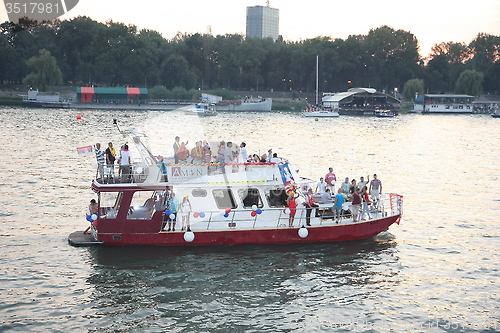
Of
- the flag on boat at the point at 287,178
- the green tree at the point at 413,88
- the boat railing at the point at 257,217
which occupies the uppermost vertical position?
the green tree at the point at 413,88

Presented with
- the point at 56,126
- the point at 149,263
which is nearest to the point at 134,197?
the point at 149,263

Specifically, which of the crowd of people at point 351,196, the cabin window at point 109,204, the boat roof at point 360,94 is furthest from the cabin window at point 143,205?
the boat roof at point 360,94

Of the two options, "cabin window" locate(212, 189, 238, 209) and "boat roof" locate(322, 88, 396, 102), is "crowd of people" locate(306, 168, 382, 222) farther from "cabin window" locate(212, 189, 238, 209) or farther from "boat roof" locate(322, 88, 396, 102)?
"boat roof" locate(322, 88, 396, 102)

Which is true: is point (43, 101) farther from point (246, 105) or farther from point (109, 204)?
point (109, 204)

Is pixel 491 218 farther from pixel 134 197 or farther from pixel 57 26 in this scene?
pixel 57 26

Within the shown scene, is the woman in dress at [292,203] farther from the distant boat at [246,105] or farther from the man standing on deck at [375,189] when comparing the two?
the distant boat at [246,105]

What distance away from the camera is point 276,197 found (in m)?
25.2

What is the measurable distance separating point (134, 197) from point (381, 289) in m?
11.0

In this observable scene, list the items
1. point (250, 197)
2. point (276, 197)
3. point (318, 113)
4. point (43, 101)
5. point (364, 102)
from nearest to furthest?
point (250, 197) → point (276, 197) → point (318, 113) → point (43, 101) → point (364, 102)

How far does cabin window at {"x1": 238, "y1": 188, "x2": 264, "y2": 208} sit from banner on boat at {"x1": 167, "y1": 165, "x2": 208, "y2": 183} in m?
1.91

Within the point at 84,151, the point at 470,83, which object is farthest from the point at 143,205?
the point at 470,83

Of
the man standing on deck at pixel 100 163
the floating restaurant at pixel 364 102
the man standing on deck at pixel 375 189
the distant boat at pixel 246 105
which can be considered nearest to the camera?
the man standing on deck at pixel 100 163

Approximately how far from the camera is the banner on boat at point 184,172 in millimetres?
24531

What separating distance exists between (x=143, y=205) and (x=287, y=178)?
654cm
